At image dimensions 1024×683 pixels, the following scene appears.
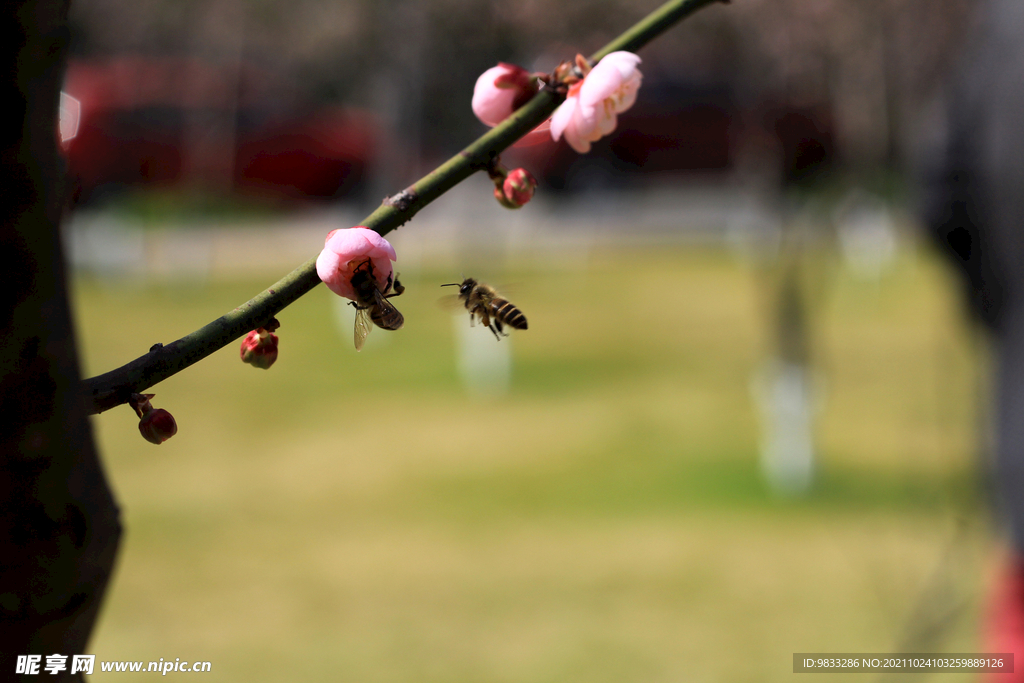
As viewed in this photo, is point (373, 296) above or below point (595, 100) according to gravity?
below

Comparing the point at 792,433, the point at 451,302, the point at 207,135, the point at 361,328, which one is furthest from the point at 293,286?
the point at 207,135

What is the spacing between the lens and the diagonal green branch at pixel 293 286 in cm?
68

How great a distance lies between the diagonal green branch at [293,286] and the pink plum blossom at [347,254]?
0.02 meters

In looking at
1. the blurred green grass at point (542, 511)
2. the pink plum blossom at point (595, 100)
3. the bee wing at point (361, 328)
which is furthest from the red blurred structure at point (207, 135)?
the pink plum blossom at point (595, 100)

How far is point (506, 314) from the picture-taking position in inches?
55.7

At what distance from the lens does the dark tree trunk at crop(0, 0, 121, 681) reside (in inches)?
25.2

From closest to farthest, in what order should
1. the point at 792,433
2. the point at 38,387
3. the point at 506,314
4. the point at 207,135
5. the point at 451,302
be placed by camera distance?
the point at 38,387 < the point at 506,314 < the point at 451,302 < the point at 792,433 < the point at 207,135

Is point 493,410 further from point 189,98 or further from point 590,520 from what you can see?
point 189,98

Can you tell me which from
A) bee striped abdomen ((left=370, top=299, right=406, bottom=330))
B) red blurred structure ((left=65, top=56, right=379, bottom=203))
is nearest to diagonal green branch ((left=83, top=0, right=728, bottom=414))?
bee striped abdomen ((left=370, top=299, right=406, bottom=330))

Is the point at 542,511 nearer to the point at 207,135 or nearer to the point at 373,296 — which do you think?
the point at 373,296

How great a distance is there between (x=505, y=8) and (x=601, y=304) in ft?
13.1

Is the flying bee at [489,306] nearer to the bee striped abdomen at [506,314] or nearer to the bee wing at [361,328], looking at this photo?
the bee striped abdomen at [506,314]

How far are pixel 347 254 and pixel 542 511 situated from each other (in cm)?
515

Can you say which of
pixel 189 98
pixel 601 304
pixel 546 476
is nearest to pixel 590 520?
pixel 546 476
